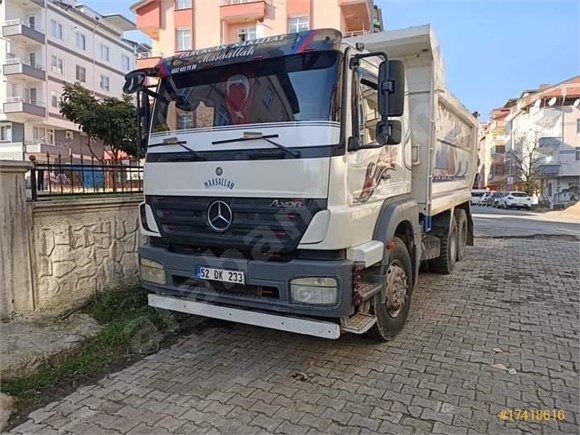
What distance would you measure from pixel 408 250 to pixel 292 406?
2.26m

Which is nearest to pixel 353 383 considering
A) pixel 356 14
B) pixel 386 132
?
pixel 386 132

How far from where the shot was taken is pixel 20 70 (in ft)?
105

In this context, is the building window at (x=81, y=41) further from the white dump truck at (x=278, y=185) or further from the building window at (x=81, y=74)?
the white dump truck at (x=278, y=185)

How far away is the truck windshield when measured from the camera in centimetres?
341

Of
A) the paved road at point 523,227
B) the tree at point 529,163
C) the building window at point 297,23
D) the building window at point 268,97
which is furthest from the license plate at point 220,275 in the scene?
the tree at point 529,163

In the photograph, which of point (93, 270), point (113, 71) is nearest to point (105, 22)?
point (113, 71)

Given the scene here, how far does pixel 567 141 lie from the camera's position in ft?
136

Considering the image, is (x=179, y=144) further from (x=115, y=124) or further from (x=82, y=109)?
(x=82, y=109)

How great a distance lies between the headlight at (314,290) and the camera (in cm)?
330

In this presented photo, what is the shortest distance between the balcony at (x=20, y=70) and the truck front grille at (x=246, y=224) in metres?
35.5

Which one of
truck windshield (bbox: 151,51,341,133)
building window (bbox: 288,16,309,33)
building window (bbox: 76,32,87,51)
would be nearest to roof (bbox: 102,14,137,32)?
building window (bbox: 76,32,87,51)

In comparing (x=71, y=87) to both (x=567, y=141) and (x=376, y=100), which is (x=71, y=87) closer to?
(x=376, y=100)

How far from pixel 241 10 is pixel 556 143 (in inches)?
1322

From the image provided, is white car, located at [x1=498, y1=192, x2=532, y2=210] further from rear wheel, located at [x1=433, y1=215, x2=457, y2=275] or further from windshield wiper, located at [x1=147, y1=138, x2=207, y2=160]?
windshield wiper, located at [x1=147, y1=138, x2=207, y2=160]
